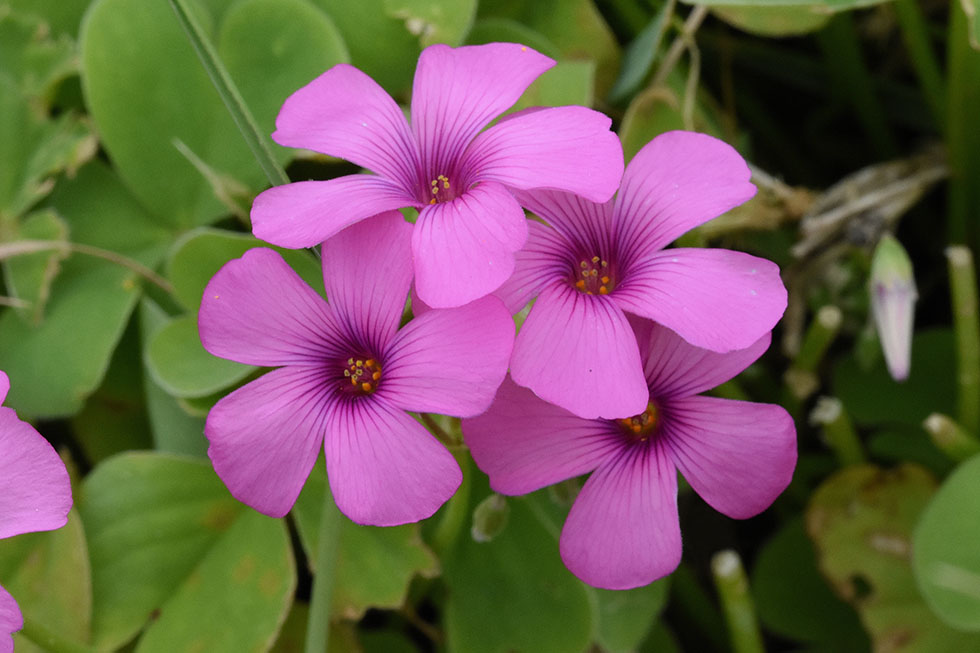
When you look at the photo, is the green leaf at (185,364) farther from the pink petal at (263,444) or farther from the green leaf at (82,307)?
the pink petal at (263,444)

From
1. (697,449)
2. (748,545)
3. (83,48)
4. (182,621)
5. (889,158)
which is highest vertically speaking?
(83,48)

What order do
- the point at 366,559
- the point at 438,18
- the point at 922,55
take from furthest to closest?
the point at 922,55 → the point at 438,18 → the point at 366,559

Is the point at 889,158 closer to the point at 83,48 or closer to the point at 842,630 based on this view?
the point at 842,630

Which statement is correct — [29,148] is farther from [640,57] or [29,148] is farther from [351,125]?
[640,57]

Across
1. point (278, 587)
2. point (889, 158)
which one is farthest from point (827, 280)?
point (278, 587)

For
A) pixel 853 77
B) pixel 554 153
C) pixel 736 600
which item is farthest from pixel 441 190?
pixel 853 77

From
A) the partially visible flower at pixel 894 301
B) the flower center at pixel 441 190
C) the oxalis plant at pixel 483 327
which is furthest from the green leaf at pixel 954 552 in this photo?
the flower center at pixel 441 190
